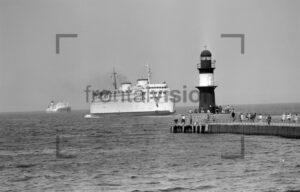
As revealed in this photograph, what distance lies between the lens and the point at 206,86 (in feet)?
304

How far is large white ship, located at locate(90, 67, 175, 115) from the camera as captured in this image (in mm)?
161000

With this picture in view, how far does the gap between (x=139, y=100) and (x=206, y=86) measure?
72093 millimetres

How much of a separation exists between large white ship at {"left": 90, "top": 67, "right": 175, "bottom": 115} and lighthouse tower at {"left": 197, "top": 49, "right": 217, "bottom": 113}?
217 ft

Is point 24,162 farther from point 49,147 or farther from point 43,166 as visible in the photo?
point 49,147

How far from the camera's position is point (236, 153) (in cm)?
5328

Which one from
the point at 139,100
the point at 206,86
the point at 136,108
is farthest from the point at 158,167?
the point at 136,108

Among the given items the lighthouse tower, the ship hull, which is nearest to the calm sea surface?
the lighthouse tower

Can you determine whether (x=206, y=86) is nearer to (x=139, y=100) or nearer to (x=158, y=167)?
(x=158, y=167)

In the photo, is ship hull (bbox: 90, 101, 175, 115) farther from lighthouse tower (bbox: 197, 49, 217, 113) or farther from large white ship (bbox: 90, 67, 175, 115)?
lighthouse tower (bbox: 197, 49, 217, 113)

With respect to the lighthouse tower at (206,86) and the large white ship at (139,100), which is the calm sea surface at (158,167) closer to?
the lighthouse tower at (206,86)

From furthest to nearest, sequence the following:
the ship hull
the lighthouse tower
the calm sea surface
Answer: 1. the ship hull
2. the lighthouse tower
3. the calm sea surface

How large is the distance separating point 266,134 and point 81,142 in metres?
20.2

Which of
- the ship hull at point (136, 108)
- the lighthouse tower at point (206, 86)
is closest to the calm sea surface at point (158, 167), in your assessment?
the lighthouse tower at point (206, 86)

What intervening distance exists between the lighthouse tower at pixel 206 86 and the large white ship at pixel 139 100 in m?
66.2
